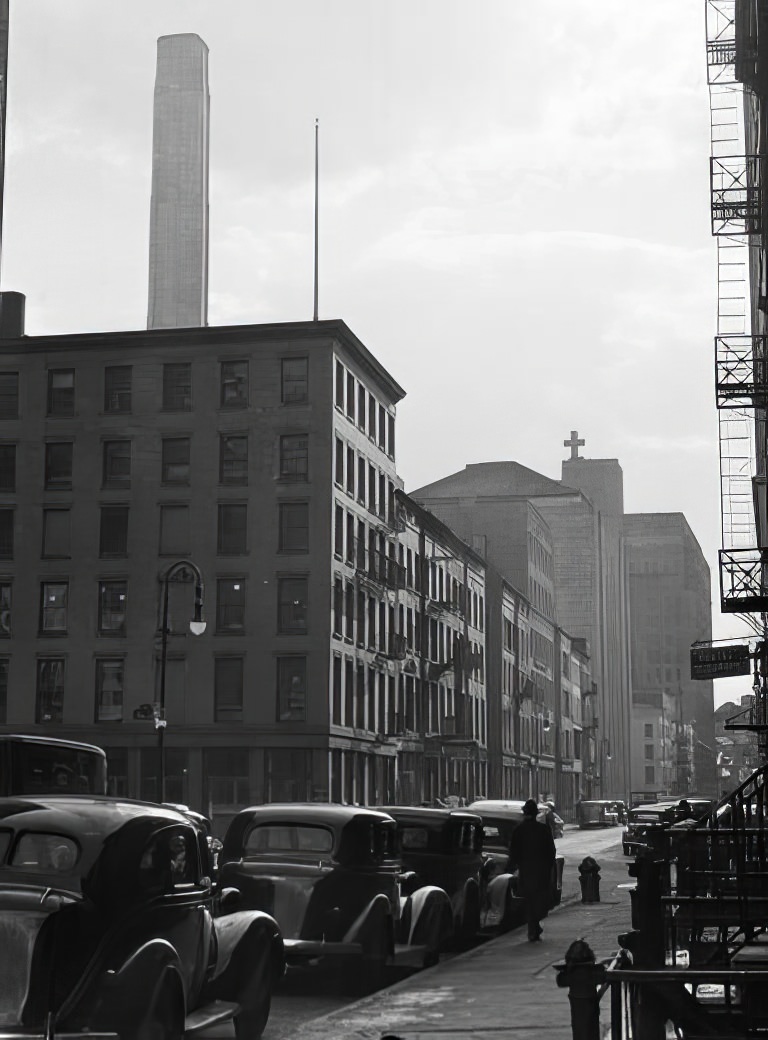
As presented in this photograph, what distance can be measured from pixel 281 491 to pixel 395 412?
14.4 m

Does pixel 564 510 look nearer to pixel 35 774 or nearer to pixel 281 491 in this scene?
pixel 281 491

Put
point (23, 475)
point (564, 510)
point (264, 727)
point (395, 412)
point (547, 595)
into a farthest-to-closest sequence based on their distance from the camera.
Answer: point (564, 510) < point (547, 595) < point (395, 412) < point (23, 475) < point (264, 727)

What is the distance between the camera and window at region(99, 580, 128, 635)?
202 feet

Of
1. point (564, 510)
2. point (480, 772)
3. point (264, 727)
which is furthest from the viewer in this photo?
point (564, 510)

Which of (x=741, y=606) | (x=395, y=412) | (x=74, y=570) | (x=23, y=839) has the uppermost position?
(x=395, y=412)

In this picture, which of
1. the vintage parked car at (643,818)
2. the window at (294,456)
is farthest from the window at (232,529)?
the vintage parked car at (643,818)

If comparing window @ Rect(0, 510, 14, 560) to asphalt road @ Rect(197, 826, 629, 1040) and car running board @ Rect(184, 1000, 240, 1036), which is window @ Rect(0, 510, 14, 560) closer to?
asphalt road @ Rect(197, 826, 629, 1040)

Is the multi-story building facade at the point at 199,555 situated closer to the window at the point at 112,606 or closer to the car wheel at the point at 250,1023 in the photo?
the window at the point at 112,606

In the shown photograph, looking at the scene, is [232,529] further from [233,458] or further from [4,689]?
[4,689]

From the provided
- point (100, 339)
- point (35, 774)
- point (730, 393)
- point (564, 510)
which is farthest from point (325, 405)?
point (564, 510)

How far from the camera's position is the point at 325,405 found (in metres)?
62.7

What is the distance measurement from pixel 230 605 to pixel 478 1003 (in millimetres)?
48865

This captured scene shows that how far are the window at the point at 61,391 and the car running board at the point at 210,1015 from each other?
5633cm

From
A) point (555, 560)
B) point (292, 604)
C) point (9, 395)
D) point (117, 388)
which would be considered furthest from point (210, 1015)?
point (555, 560)
